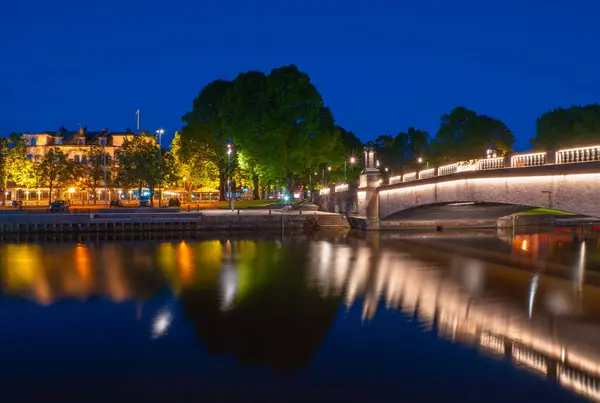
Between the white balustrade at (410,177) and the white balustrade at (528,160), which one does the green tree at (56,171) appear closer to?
the white balustrade at (410,177)

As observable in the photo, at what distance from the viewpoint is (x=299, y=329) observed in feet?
60.4

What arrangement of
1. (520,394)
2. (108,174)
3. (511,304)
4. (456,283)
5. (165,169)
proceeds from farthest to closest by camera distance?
(108,174) → (165,169) → (456,283) → (511,304) → (520,394)

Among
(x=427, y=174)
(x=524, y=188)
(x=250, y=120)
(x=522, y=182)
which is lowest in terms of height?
(x=524, y=188)

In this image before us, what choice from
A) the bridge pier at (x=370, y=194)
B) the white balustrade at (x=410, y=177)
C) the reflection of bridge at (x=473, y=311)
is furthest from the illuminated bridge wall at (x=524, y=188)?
the bridge pier at (x=370, y=194)

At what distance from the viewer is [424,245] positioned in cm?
4500

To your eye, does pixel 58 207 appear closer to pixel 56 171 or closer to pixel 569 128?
pixel 56 171

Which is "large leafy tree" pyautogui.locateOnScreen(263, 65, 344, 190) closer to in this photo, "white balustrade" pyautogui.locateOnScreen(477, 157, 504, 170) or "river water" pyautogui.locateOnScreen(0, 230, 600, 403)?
"white balustrade" pyautogui.locateOnScreen(477, 157, 504, 170)

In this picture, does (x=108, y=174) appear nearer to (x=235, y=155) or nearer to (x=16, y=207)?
(x=16, y=207)

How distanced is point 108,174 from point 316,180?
1758 inches

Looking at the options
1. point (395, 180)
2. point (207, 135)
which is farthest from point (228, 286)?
point (207, 135)

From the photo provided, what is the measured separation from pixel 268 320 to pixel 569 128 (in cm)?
8593

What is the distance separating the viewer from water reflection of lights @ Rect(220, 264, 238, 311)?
22562mm

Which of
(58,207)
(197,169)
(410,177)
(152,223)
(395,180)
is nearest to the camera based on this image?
(410,177)

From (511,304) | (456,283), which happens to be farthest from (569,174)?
(511,304)
